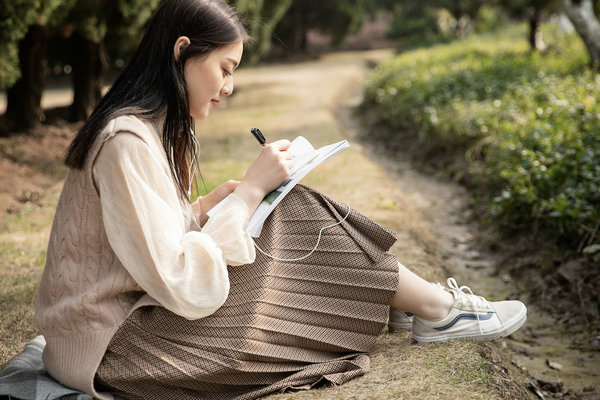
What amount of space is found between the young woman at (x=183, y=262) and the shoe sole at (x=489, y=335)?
1.07 feet

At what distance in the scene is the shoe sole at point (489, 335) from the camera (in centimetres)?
241

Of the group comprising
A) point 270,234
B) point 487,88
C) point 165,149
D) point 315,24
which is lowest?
point 315,24

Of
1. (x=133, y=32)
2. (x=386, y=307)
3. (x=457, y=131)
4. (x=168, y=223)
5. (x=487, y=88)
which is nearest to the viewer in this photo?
(x=168, y=223)

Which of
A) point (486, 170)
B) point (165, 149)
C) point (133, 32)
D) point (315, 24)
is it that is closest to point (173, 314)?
point (165, 149)

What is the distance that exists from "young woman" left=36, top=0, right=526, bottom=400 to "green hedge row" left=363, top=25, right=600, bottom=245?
195 cm

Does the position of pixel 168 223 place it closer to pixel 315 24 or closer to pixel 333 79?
pixel 333 79

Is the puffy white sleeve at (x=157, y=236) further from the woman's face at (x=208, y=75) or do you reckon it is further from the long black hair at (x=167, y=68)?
the woman's face at (x=208, y=75)

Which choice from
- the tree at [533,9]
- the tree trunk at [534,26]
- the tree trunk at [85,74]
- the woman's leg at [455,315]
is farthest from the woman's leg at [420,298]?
the tree trunk at [534,26]

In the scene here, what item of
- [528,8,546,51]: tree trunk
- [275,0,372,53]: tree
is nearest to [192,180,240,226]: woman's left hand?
[528,8,546,51]: tree trunk

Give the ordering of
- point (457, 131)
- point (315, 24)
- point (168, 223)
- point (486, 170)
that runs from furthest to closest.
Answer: point (315, 24) → point (457, 131) → point (486, 170) → point (168, 223)

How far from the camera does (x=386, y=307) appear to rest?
7.42 feet

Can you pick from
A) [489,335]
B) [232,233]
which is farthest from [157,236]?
[489,335]

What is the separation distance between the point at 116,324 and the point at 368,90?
960cm

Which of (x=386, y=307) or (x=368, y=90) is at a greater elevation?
(x=386, y=307)
